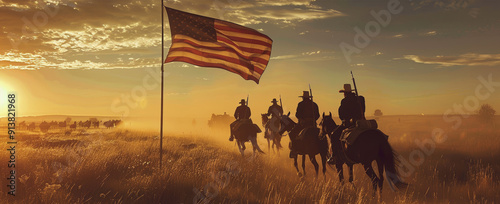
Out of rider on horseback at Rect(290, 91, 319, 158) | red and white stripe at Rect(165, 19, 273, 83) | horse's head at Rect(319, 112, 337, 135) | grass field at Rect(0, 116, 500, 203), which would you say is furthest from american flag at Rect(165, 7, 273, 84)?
grass field at Rect(0, 116, 500, 203)

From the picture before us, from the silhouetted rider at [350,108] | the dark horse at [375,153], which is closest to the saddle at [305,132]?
the silhouetted rider at [350,108]

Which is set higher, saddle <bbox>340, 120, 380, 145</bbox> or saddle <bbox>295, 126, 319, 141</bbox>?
saddle <bbox>340, 120, 380, 145</bbox>

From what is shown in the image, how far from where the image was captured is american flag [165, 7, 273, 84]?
10.3 meters

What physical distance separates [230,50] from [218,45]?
1.45 feet

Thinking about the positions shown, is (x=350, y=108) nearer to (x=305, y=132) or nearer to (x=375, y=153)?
(x=375, y=153)

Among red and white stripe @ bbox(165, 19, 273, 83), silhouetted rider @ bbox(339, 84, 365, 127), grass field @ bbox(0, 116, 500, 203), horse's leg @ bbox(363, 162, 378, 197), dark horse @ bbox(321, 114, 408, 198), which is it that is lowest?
grass field @ bbox(0, 116, 500, 203)

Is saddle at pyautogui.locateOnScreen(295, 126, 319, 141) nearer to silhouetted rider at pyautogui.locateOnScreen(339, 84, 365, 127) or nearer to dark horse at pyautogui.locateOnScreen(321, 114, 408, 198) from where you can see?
silhouetted rider at pyautogui.locateOnScreen(339, 84, 365, 127)

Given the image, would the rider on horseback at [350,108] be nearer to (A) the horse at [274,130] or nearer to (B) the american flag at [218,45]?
(B) the american flag at [218,45]

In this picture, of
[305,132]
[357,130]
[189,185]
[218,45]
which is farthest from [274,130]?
[189,185]

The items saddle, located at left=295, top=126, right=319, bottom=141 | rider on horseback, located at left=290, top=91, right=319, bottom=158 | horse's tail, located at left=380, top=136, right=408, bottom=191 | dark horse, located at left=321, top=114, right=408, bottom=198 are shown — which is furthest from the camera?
rider on horseback, located at left=290, top=91, right=319, bottom=158

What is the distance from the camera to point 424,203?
8.34 m

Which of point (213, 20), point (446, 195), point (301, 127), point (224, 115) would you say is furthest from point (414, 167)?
point (224, 115)

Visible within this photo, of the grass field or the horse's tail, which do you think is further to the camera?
the horse's tail

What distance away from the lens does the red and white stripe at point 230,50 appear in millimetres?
10438
